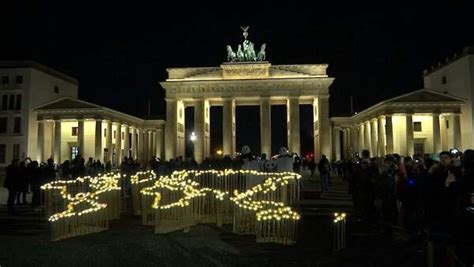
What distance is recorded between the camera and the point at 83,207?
12.7 m

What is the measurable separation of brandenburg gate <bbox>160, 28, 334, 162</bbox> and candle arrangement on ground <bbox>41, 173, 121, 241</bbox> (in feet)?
132

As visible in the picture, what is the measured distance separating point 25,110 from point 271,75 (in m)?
29.4

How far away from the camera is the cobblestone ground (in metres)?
9.04

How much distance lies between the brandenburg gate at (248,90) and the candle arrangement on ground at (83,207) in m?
40.1

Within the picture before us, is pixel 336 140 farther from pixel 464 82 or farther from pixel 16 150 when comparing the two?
pixel 16 150

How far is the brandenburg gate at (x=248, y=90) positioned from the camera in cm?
5503

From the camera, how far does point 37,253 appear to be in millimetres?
9930

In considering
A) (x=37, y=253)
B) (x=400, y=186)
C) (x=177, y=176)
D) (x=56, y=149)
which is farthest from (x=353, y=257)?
(x=56, y=149)

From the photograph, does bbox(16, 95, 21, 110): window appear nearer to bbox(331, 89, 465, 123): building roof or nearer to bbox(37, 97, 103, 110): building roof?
bbox(37, 97, 103, 110): building roof

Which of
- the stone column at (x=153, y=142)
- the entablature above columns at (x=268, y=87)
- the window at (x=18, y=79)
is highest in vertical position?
the window at (x=18, y=79)

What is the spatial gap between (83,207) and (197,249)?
13.7ft

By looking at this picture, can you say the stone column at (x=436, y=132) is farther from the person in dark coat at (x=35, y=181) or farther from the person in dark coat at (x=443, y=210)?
the person in dark coat at (x=443, y=210)

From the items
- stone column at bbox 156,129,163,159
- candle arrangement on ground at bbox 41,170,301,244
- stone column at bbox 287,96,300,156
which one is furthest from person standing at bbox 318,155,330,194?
stone column at bbox 156,129,163,159

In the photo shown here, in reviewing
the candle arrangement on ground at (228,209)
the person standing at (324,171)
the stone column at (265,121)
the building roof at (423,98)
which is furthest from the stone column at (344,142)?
the candle arrangement on ground at (228,209)
